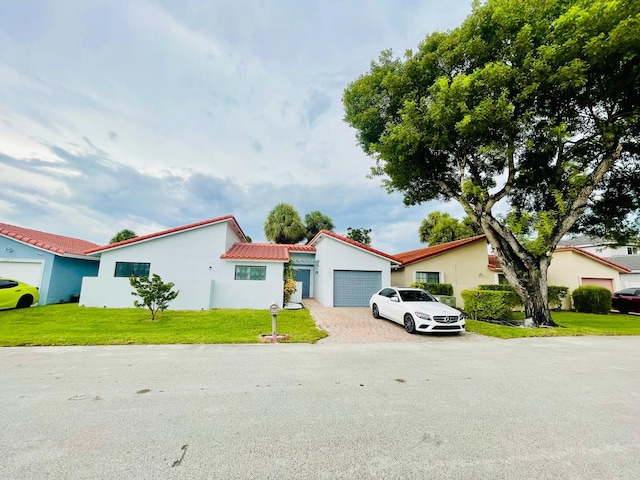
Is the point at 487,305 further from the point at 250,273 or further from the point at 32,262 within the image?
the point at 32,262

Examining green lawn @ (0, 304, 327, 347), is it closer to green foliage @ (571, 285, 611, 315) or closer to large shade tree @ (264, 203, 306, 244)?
large shade tree @ (264, 203, 306, 244)

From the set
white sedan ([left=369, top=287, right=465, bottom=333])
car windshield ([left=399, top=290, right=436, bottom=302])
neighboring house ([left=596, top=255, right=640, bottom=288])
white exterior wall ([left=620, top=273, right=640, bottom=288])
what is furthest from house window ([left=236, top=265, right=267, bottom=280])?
white exterior wall ([left=620, top=273, right=640, bottom=288])

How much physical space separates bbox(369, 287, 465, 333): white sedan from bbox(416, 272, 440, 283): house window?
6.56 m

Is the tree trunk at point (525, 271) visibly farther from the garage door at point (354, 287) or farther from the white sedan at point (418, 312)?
the garage door at point (354, 287)

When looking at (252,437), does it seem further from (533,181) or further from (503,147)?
(533,181)

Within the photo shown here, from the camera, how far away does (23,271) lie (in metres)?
14.1

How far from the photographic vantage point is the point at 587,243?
30.8 metres

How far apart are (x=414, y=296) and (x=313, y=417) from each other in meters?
8.51

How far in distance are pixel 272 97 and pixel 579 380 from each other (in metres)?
14.5

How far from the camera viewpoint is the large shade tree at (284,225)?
92.5 ft

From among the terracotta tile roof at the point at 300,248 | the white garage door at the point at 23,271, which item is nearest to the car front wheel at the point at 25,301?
the white garage door at the point at 23,271

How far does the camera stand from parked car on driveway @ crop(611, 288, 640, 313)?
55.9 ft

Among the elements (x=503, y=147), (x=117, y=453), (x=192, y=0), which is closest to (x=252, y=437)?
(x=117, y=453)

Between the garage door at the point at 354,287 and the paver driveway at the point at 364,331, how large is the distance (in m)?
2.26
